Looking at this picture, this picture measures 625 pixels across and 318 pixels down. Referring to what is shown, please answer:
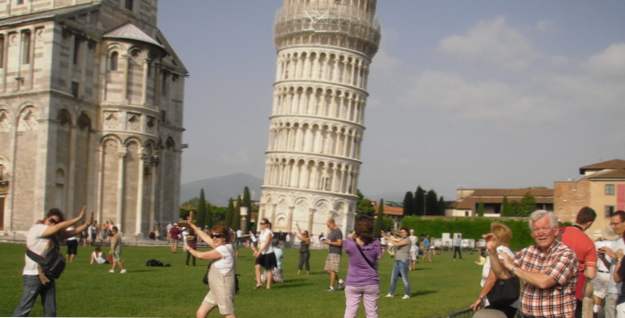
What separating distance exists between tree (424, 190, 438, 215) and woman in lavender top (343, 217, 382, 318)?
87.9m

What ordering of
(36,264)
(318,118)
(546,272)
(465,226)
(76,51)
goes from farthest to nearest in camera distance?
1. (318,118)
2. (465,226)
3. (76,51)
4. (36,264)
5. (546,272)

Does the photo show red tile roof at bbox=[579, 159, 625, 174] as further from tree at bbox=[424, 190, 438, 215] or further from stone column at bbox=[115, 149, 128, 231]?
stone column at bbox=[115, 149, 128, 231]

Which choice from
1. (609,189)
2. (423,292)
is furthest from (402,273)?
(609,189)

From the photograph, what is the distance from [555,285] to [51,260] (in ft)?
19.9

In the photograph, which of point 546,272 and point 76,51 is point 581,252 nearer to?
point 546,272

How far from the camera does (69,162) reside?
39.2 meters

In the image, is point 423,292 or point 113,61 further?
point 113,61

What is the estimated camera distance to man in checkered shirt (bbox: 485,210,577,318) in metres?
5.99

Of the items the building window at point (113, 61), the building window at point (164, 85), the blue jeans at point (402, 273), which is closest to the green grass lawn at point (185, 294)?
the blue jeans at point (402, 273)

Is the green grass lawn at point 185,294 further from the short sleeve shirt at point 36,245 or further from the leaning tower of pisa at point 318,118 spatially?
the leaning tower of pisa at point 318,118

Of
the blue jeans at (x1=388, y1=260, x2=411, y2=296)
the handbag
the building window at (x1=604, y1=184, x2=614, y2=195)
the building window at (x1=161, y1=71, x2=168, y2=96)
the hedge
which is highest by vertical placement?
the building window at (x1=161, y1=71, x2=168, y2=96)

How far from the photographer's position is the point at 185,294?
1577 cm

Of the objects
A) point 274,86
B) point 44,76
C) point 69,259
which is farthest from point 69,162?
point 274,86

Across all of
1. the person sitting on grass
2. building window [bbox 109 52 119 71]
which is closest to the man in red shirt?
the person sitting on grass
